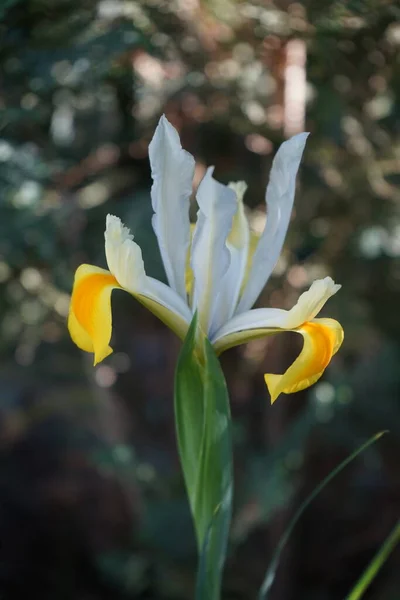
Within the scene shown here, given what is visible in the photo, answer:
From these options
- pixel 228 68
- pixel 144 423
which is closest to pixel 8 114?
pixel 228 68

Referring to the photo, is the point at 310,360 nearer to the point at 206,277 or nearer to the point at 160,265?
the point at 206,277

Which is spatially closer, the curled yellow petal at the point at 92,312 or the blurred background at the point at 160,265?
the curled yellow petal at the point at 92,312

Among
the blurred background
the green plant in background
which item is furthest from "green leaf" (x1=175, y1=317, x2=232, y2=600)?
the blurred background

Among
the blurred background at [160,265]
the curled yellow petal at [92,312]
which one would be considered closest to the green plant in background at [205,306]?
the curled yellow petal at [92,312]

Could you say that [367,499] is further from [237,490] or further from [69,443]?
[69,443]

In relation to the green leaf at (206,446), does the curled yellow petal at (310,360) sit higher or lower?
higher

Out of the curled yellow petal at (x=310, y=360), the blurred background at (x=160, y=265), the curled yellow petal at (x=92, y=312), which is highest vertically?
the curled yellow petal at (x=92, y=312)

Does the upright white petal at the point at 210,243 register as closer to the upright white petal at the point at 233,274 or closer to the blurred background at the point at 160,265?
the upright white petal at the point at 233,274
